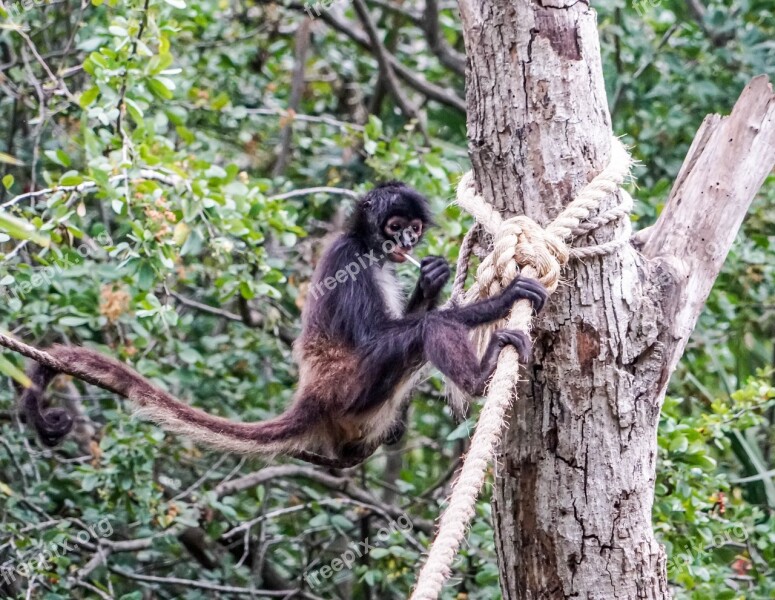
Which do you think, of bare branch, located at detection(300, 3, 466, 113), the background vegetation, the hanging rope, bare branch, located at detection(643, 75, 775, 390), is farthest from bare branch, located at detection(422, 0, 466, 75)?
the hanging rope

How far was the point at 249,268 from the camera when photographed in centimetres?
473

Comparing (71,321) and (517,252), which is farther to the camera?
(71,321)

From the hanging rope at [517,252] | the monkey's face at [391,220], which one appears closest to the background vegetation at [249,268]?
the monkey's face at [391,220]

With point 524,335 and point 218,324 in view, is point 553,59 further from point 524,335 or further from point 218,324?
point 218,324

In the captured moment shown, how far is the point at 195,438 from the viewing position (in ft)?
12.3

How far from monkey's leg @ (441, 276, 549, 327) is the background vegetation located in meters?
0.80

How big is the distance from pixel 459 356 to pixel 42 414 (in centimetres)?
163

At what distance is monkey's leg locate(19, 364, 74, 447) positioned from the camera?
3543mm

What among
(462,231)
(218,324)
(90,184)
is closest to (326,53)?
(218,324)
